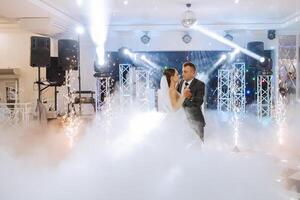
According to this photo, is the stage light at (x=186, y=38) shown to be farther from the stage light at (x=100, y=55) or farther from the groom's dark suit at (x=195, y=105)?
the groom's dark suit at (x=195, y=105)

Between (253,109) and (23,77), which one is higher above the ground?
(23,77)

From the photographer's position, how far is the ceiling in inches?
249

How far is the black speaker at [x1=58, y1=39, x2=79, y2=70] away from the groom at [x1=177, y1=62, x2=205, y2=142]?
16.3 ft

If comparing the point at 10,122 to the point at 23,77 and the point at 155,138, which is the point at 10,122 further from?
the point at 155,138

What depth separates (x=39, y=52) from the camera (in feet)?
23.4

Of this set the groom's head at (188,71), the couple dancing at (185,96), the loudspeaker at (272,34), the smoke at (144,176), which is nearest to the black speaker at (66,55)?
the loudspeaker at (272,34)

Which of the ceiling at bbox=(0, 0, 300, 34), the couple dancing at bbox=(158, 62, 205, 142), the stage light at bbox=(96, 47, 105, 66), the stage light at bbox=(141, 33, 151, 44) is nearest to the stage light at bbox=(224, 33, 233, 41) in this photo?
the ceiling at bbox=(0, 0, 300, 34)

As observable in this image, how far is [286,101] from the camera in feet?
29.1

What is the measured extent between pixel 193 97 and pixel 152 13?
5.00m

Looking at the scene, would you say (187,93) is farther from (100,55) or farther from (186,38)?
(186,38)

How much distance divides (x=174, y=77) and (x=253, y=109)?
7.21 metres

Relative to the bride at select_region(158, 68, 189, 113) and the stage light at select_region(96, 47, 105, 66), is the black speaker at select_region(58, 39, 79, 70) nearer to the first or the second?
the stage light at select_region(96, 47, 105, 66)

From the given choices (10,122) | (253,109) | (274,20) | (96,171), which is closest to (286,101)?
(253,109)

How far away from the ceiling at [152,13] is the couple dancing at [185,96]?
10.7 ft
